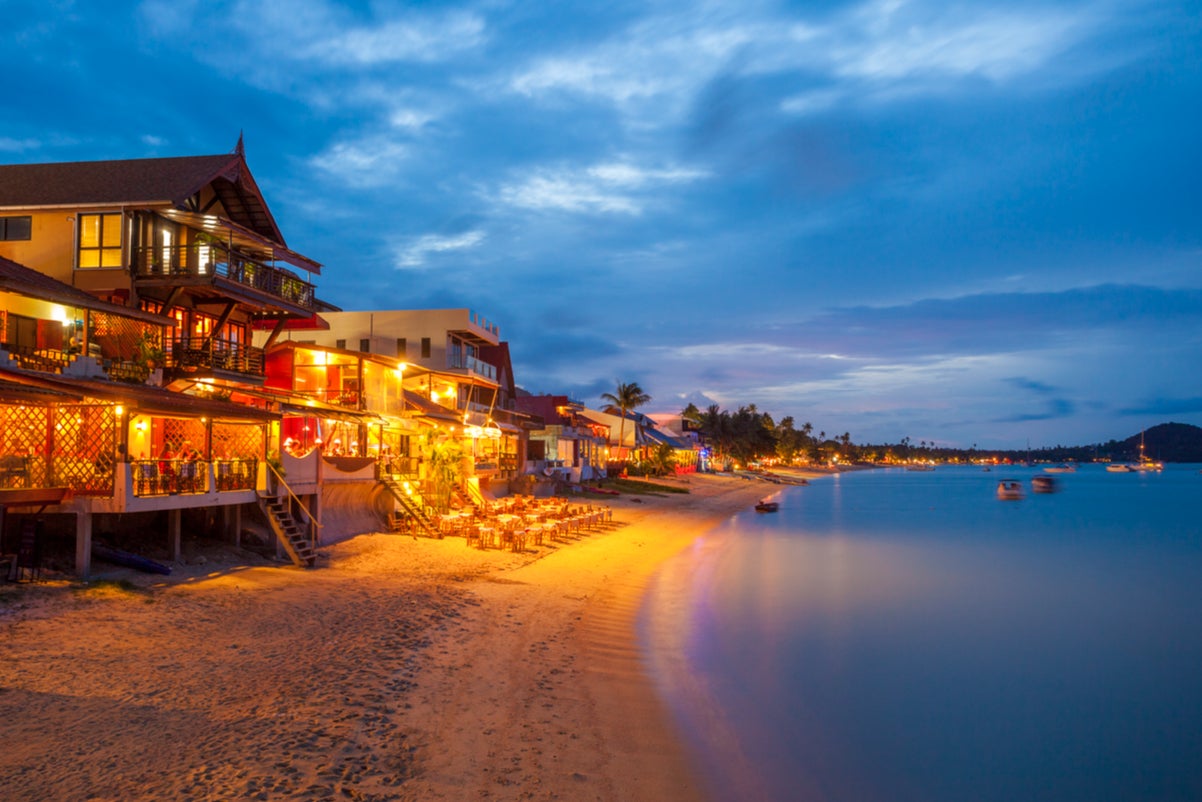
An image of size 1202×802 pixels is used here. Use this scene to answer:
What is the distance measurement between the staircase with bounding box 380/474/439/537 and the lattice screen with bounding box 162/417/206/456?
5.50m

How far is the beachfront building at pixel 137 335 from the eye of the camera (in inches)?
567

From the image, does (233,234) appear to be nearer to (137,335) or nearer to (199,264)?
(199,264)

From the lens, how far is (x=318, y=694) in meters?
9.70

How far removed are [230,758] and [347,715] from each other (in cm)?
169

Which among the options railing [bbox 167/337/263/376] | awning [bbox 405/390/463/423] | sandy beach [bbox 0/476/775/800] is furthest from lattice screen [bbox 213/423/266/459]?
awning [bbox 405/390/463/423]

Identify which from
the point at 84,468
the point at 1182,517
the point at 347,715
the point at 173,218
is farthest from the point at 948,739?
the point at 1182,517

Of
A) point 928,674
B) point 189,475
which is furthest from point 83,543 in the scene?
point 928,674

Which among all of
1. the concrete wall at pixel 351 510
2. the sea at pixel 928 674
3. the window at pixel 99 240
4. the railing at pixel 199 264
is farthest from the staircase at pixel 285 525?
the window at pixel 99 240

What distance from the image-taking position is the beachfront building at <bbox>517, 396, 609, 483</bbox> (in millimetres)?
48062

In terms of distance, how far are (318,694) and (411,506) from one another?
15.1 meters

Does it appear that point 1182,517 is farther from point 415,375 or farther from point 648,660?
point 648,660

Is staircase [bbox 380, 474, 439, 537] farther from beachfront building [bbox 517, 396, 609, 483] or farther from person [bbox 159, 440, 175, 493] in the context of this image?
beachfront building [bbox 517, 396, 609, 483]

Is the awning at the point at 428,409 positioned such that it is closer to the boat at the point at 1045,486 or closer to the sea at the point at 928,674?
the sea at the point at 928,674

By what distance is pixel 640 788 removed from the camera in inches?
338
